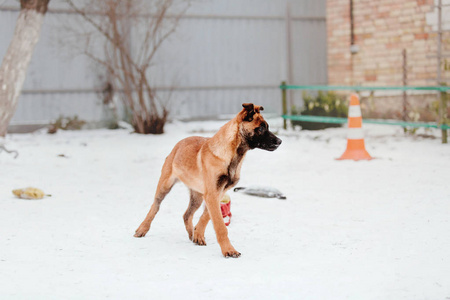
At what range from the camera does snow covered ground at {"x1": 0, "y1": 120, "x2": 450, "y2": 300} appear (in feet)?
11.8

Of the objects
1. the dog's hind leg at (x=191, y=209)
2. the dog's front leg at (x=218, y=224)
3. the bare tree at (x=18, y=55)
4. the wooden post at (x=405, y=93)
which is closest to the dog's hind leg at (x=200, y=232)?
the dog's hind leg at (x=191, y=209)

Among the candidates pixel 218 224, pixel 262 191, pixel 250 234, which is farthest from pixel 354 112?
pixel 218 224

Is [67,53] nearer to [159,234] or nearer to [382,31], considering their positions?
[382,31]

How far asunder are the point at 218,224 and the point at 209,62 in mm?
9883

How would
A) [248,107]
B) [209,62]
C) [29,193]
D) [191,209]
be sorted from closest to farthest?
[248,107], [191,209], [29,193], [209,62]

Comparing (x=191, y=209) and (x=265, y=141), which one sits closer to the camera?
(x=265, y=141)

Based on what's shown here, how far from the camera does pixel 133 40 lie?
42.7 feet

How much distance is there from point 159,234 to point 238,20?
386 inches

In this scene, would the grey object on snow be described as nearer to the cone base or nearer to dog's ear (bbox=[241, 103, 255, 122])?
dog's ear (bbox=[241, 103, 255, 122])

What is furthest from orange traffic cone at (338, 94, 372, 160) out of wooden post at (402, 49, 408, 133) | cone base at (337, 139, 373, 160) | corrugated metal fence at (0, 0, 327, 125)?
corrugated metal fence at (0, 0, 327, 125)

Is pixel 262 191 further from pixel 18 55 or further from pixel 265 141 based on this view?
pixel 18 55

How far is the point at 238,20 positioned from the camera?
14.0m

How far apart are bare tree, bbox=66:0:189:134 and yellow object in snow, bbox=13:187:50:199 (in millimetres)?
5468

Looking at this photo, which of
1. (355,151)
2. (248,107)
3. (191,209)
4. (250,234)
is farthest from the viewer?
(355,151)
